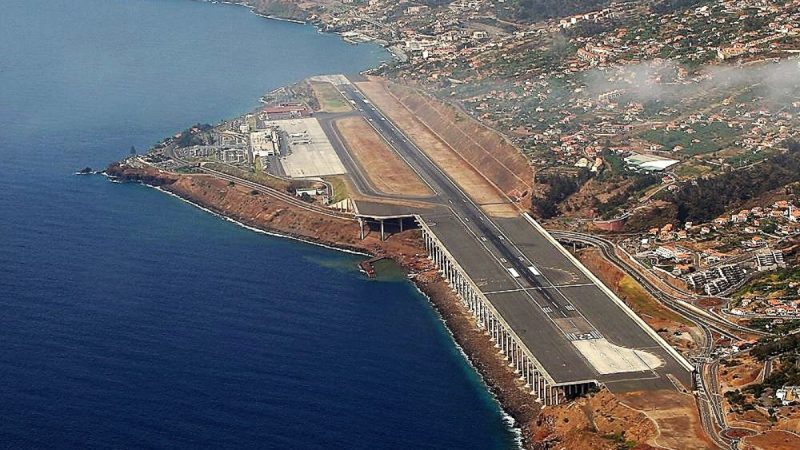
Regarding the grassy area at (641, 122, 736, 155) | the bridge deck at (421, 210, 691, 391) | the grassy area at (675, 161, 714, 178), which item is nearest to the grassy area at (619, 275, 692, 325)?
the bridge deck at (421, 210, 691, 391)

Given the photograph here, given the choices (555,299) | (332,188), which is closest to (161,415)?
(555,299)

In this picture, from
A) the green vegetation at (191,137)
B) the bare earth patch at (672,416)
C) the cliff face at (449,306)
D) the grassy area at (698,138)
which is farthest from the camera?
the green vegetation at (191,137)

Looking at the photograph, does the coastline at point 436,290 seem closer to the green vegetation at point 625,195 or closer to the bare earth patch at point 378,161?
the bare earth patch at point 378,161

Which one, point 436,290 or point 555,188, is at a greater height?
point 555,188

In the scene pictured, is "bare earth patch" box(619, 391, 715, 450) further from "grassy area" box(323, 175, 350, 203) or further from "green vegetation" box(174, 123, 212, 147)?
"green vegetation" box(174, 123, 212, 147)

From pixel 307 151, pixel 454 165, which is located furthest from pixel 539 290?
pixel 307 151

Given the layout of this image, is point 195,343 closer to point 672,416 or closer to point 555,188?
point 672,416

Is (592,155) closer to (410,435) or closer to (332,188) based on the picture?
(332,188)

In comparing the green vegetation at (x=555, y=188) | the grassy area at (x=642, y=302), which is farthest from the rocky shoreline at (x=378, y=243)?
the green vegetation at (x=555, y=188)
